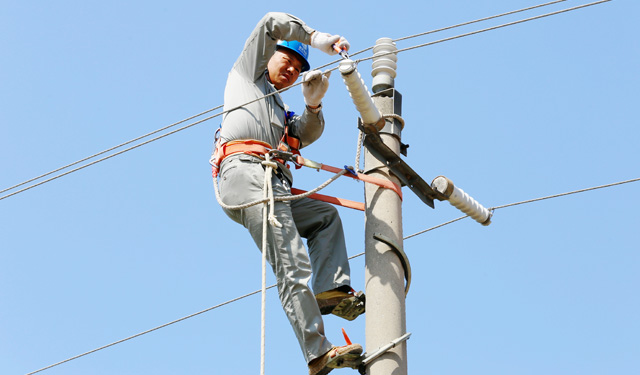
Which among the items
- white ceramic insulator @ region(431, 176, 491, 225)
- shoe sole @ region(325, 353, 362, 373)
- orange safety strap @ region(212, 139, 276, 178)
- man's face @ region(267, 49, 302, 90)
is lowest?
shoe sole @ region(325, 353, 362, 373)

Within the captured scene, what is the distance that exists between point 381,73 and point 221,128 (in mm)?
924

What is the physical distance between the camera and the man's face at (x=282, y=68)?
577 centimetres

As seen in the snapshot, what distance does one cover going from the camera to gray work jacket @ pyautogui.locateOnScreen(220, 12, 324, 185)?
17.3ft

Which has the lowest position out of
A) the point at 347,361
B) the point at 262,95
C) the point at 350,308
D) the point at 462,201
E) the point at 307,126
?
the point at 347,361

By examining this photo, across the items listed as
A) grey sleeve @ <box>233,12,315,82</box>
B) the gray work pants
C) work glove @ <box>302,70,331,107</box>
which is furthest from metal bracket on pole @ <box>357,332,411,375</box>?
grey sleeve @ <box>233,12,315,82</box>

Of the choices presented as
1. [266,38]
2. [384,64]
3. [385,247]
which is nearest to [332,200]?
[385,247]

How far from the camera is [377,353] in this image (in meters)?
4.53

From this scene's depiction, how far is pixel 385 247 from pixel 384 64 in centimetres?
110

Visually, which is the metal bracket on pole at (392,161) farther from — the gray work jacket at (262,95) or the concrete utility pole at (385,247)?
the gray work jacket at (262,95)

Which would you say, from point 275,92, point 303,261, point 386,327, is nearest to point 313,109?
point 275,92

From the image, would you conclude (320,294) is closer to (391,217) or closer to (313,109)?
(391,217)

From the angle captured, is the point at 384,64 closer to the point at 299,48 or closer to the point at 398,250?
the point at 299,48

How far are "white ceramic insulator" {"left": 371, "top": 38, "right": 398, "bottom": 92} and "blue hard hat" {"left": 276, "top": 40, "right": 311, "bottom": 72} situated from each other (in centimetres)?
54

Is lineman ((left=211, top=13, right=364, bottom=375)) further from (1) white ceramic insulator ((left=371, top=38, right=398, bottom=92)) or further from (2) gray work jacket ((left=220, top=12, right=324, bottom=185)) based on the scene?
(1) white ceramic insulator ((left=371, top=38, right=398, bottom=92))
